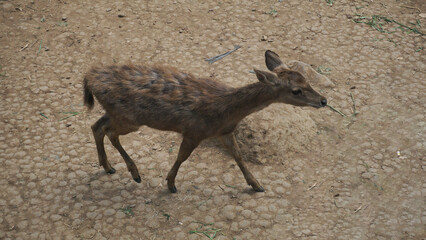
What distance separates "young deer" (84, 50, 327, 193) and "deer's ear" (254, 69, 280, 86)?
11 millimetres

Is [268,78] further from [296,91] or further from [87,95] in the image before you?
[87,95]

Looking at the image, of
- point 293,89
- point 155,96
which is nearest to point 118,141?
point 155,96

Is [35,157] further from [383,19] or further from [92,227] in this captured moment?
[383,19]

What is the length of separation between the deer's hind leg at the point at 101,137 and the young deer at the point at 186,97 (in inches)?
10.4

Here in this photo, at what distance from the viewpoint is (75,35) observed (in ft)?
28.4

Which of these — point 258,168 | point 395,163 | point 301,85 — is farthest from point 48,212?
point 395,163

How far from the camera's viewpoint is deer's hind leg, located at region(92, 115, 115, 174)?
6194 millimetres

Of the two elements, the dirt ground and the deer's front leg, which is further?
the deer's front leg

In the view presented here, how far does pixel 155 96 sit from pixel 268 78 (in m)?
1.32

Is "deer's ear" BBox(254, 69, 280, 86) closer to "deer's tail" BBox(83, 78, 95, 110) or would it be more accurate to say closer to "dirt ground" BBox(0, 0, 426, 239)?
"dirt ground" BBox(0, 0, 426, 239)

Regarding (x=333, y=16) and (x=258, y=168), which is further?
(x=333, y=16)

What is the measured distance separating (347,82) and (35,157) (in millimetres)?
4794

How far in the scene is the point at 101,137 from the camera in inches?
245

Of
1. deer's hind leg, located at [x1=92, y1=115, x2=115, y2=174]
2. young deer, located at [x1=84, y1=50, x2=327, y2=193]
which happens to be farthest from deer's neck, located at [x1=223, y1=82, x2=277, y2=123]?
deer's hind leg, located at [x1=92, y1=115, x2=115, y2=174]
